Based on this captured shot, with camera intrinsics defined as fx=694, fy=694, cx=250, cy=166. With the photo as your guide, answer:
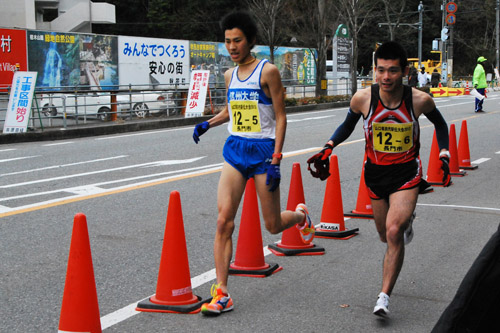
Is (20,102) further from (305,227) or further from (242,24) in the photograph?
(242,24)

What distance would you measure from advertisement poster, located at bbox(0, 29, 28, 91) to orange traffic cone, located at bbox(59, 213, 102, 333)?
75.1ft

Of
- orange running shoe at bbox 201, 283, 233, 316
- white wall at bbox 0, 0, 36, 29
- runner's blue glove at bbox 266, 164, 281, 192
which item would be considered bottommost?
orange running shoe at bbox 201, 283, 233, 316

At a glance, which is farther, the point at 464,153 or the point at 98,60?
the point at 98,60

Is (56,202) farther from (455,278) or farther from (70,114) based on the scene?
(70,114)

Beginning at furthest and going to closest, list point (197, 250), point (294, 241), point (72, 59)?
point (72, 59)
point (197, 250)
point (294, 241)

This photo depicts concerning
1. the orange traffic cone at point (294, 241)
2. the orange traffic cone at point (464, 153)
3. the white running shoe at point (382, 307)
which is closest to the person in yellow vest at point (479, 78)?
the orange traffic cone at point (464, 153)

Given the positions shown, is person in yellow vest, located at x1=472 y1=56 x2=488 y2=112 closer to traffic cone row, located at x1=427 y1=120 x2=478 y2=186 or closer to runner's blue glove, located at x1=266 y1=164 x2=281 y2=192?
traffic cone row, located at x1=427 y1=120 x2=478 y2=186

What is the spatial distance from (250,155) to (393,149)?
1.04 metres

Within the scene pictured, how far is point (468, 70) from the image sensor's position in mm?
80875

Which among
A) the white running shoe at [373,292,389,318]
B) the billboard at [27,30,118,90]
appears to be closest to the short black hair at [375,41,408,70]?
the white running shoe at [373,292,389,318]

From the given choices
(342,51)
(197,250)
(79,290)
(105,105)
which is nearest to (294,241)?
(197,250)

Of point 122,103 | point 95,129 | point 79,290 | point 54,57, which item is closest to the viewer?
point 79,290

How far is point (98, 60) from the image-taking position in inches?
1125

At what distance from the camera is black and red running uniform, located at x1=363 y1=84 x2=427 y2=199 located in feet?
16.3
